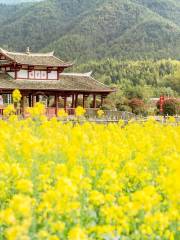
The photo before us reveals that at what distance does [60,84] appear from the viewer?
39188 millimetres

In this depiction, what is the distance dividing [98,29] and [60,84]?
339ft

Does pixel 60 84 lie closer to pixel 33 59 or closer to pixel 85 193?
pixel 33 59

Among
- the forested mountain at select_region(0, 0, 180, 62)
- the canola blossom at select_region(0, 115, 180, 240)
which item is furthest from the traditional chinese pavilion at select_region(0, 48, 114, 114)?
the forested mountain at select_region(0, 0, 180, 62)

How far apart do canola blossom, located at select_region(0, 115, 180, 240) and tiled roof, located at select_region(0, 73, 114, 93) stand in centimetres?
2486

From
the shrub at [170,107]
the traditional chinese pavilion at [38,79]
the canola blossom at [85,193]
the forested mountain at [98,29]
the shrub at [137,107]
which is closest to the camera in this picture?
the canola blossom at [85,193]

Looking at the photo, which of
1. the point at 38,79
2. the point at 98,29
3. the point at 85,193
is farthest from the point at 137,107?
the point at 98,29

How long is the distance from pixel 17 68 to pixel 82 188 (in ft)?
104

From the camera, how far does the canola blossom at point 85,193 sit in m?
5.68

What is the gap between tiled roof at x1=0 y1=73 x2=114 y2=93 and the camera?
37094 mm

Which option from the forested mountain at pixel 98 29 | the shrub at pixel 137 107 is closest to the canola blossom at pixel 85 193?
the shrub at pixel 137 107

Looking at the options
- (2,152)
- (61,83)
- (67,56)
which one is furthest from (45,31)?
(2,152)

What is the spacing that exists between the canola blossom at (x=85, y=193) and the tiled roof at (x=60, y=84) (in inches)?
979

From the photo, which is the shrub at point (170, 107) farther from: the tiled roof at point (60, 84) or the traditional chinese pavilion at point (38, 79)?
the tiled roof at point (60, 84)

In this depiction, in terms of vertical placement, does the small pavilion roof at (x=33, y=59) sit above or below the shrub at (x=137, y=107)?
above
